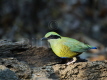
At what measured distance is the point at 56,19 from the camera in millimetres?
11547

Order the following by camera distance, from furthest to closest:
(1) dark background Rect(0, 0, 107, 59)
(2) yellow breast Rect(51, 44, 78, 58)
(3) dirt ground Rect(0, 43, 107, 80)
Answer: (1) dark background Rect(0, 0, 107, 59)
(2) yellow breast Rect(51, 44, 78, 58)
(3) dirt ground Rect(0, 43, 107, 80)

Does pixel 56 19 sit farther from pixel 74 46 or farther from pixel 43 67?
pixel 43 67

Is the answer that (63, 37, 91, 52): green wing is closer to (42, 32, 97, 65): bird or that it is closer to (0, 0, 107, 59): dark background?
(42, 32, 97, 65): bird

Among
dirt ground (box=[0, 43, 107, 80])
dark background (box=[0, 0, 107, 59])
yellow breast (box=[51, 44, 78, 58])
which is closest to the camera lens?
dirt ground (box=[0, 43, 107, 80])

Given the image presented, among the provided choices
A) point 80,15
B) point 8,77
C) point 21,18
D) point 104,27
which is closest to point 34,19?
point 21,18

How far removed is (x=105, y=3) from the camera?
12.2 m

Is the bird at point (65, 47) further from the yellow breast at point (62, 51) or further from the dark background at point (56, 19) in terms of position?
the dark background at point (56, 19)

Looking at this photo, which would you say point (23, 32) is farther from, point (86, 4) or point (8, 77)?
point (8, 77)

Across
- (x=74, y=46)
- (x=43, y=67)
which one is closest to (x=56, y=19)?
(x=74, y=46)

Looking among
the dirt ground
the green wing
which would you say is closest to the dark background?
the green wing

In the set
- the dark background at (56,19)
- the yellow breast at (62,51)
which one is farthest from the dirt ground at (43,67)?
the dark background at (56,19)

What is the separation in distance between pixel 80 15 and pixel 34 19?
88.8 inches

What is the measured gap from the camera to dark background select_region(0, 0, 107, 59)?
10719 mm

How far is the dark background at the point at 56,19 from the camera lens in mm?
10719
